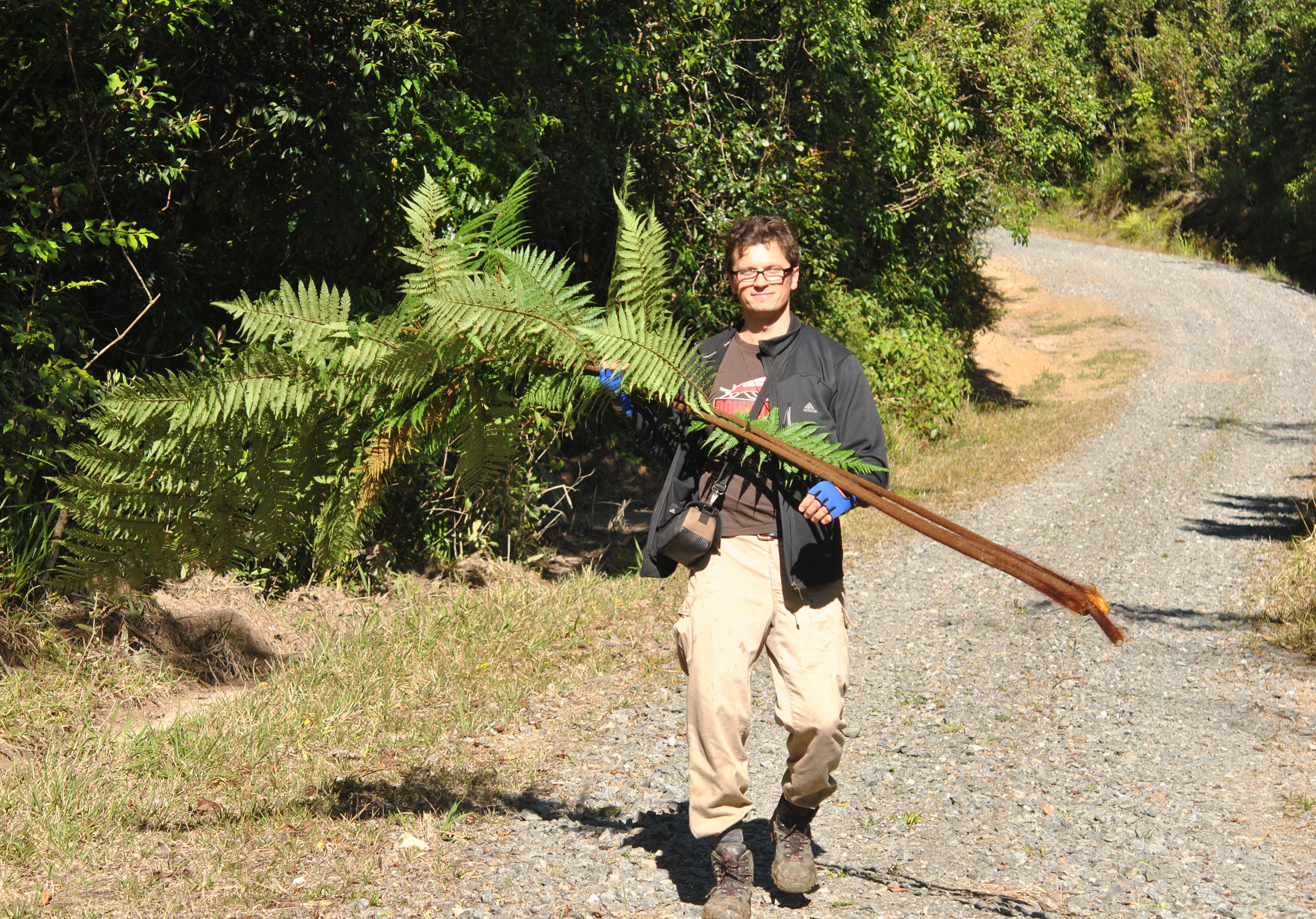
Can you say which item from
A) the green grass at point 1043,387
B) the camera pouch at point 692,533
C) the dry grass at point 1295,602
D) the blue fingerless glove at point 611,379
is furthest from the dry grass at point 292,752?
the green grass at point 1043,387

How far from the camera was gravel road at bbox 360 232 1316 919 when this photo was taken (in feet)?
12.6

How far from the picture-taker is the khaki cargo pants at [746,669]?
11.2ft

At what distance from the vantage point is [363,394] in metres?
3.22

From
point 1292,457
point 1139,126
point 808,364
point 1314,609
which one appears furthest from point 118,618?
point 1139,126

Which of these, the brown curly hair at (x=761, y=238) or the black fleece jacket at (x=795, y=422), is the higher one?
the brown curly hair at (x=761, y=238)

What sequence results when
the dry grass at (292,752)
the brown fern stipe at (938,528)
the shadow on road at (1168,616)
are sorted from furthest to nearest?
the shadow on road at (1168,616) < the dry grass at (292,752) < the brown fern stipe at (938,528)

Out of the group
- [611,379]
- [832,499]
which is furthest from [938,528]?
[611,379]

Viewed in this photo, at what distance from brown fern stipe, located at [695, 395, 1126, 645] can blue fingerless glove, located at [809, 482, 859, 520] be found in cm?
4

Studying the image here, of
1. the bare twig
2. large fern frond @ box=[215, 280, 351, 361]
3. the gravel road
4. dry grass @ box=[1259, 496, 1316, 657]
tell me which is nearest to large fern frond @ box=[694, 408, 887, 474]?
large fern frond @ box=[215, 280, 351, 361]

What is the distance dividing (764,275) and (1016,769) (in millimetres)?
2875

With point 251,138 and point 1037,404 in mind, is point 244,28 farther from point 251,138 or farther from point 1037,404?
point 1037,404

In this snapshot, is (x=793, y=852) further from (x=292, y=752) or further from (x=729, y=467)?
(x=292, y=752)

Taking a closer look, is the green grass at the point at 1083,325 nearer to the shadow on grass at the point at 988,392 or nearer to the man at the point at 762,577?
the shadow on grass at the point at 988,392

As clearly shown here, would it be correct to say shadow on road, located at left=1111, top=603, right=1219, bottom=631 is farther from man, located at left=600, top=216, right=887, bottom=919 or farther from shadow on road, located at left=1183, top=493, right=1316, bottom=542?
man, located at left=600, top=216, right=887, bottom=919
